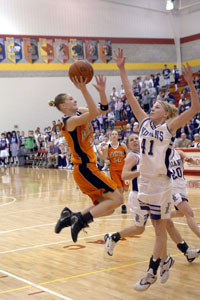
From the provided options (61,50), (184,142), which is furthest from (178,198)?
(61,50)

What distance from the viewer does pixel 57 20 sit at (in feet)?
90.1

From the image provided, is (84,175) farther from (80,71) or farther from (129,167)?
(80,71)

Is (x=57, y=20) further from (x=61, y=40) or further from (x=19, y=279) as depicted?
(x=19, y=279)

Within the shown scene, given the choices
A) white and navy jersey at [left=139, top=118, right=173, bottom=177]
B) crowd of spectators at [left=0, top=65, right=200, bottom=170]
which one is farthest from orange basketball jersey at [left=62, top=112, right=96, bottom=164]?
crowd of spectators at [left=0, top=65, right=200, bottom=170]

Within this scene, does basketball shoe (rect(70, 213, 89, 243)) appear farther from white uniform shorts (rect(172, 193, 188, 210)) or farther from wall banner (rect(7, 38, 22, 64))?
wall banner (rect(7, 38, 22, 64))

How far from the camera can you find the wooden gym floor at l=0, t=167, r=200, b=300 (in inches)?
177

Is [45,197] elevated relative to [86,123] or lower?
lower

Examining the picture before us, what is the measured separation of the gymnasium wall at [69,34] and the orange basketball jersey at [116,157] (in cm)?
1808

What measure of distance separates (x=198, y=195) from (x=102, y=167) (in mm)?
7622

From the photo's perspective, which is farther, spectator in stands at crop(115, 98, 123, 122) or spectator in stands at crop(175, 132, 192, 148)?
spectator in stands at crop(115, 98, 123, 122)

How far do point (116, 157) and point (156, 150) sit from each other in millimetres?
5114

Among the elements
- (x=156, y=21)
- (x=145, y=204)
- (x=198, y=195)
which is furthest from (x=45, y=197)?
(x=156, y=21)

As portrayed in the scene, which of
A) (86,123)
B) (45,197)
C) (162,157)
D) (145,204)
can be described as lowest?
(45,197)

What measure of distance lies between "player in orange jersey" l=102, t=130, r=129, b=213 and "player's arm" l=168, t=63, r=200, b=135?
490cm
